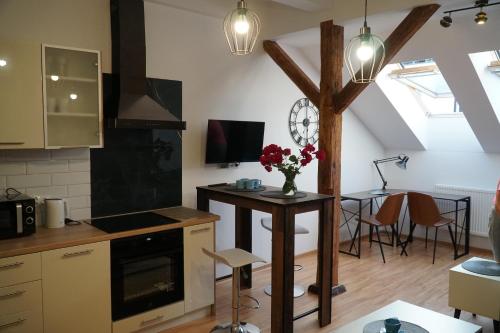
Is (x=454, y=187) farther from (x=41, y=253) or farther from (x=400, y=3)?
(x=41, y=253)

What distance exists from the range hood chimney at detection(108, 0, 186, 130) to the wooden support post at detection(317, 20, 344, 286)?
53.7 inches

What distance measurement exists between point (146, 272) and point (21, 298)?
87 cm

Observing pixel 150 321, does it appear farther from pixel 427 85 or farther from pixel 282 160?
pixel 427 85

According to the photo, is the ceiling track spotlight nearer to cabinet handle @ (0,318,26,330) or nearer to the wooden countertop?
the wooden countertop

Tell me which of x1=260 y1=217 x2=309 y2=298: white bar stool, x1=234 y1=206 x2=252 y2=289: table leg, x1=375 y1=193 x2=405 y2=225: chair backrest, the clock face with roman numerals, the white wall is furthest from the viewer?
x1=375 y1=193 x2=405 y2=225: chair backrest

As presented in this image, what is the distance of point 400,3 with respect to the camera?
11.1ft

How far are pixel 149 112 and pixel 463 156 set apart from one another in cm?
440

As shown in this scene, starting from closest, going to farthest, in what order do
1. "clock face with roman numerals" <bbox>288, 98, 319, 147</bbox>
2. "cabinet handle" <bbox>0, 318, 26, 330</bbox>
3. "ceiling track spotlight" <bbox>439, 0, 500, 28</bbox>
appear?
"cabinet handle" <bbox>0, 318, 26, 330</bbox>
"ceiling track spotlight" <bbox>439, 0, 500, 28</bbox>
"clock face with roman numerals" <bbox>288, 98, 319, 147</bbox>

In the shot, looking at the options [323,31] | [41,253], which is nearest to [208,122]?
[323,31]

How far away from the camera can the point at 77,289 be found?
2.77 meters

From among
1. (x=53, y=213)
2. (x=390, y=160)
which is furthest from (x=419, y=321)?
(x=390, y=160)

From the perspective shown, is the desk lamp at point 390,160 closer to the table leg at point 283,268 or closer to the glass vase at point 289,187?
the glass vase at point 289,187

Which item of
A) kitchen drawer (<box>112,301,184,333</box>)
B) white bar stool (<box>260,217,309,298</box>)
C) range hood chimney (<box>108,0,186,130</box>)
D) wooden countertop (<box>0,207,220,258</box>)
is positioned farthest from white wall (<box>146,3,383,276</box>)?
kitchen drawer (<box>112,301,184,333</box>)

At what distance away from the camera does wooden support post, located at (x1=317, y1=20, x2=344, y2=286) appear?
3.86m
